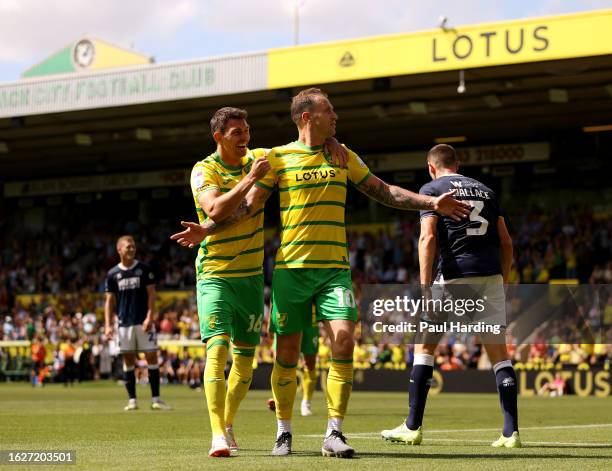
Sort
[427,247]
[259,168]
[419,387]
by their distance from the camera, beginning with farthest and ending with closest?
[419,387] → [427,247] → [259,168]

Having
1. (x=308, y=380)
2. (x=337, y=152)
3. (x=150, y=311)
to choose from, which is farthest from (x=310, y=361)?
(x=337, y=152)

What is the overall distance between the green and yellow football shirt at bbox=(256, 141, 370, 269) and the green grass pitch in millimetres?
1331

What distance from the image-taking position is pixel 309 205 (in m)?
7.88

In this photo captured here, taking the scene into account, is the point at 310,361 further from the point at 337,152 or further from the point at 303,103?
the point at 303,103

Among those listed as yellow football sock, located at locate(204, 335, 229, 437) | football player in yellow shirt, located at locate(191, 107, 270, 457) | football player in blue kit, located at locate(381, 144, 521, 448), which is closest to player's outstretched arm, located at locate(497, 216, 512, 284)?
football player in blue kit, located at locate(381, 144, 521, 448)

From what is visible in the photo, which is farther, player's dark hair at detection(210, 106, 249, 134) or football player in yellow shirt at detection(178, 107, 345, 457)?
player's dark hair at detection(210, 106, 249, 134)

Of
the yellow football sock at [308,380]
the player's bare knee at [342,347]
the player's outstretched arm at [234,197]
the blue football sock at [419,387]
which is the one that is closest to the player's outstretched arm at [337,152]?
the player's outstretched arm at [234,197]

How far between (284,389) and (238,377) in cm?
63

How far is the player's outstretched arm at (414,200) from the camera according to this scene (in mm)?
7988

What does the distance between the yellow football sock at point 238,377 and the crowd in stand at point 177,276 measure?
54.5ft

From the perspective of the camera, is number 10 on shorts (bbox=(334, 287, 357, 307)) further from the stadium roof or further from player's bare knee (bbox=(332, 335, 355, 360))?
the stadium roof

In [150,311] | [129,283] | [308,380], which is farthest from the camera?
[129,283]

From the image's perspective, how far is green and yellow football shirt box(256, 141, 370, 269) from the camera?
7871 mm

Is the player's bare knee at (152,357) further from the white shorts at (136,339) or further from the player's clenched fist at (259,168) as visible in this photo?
the player's clenched fist at (259,168)
